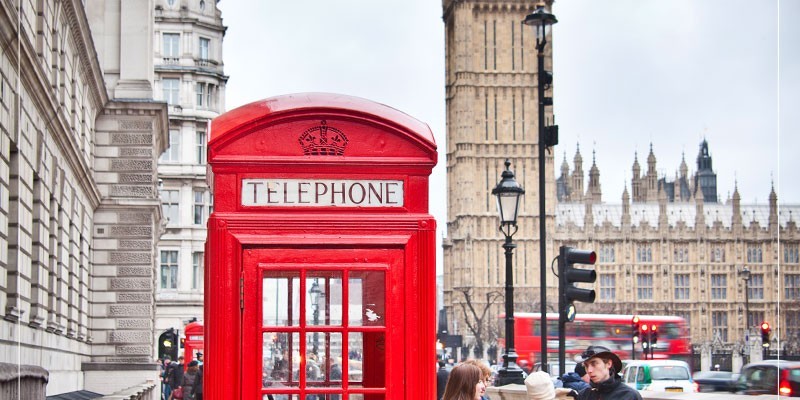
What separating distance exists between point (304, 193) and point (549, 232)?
9620 centimetres

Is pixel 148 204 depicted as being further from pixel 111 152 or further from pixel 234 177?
pixel 234 177

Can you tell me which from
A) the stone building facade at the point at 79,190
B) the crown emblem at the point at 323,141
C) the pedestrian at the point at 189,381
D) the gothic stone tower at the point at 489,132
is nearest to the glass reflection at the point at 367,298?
the crown emblem at the point at 323,141

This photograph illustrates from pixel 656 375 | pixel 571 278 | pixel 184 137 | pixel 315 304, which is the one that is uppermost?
pixel 184 137

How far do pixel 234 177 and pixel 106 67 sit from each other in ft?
65.0

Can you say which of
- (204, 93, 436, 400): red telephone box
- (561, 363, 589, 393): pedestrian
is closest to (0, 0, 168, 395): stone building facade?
(561, 363, 589, 393): pedestrian

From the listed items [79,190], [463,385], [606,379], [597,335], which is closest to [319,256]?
[463,385]

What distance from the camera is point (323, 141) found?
587 centimetres

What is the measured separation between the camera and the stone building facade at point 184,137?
1884 inches

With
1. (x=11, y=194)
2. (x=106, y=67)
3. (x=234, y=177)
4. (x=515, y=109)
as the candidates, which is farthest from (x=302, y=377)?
(x=515, y=109)

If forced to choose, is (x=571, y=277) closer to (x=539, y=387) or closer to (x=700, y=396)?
(x=700, y=396)

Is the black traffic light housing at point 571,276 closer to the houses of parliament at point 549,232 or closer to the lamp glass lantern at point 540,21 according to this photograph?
the lamp glass lantern at point 540,21

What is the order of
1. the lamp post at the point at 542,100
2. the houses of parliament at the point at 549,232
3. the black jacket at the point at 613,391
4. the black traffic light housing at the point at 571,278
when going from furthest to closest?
1. the houses of parliament at the point at 549,232
2. the lamp post at the point at 542,100
3. the black traffic light housing at the point at 571,278
4. the black jacket at the point at 613,391

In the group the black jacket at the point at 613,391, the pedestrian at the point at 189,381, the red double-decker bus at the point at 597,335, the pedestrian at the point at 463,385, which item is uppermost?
the pedestrian at the point at 463,385

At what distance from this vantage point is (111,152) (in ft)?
78.2
